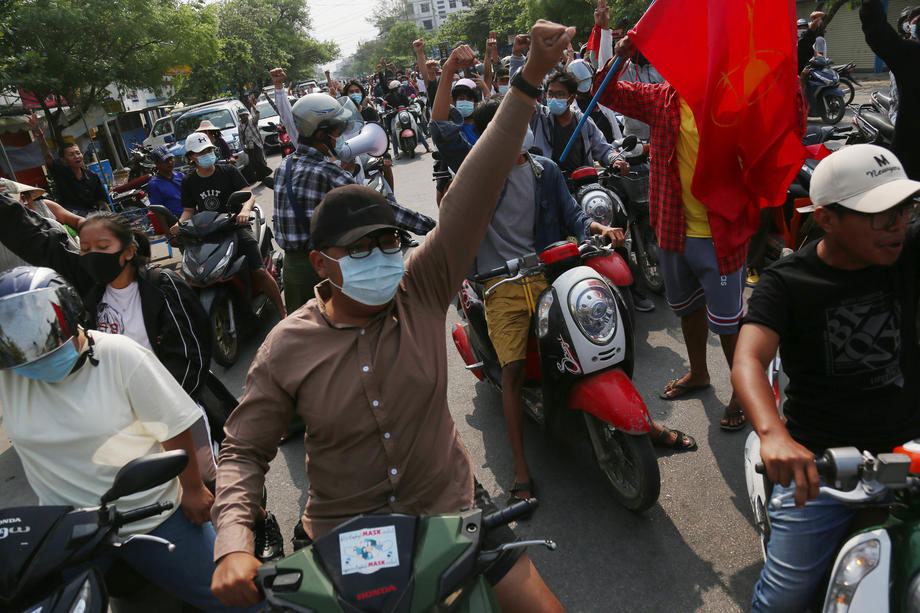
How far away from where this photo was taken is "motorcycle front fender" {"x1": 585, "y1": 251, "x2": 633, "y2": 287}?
369cm

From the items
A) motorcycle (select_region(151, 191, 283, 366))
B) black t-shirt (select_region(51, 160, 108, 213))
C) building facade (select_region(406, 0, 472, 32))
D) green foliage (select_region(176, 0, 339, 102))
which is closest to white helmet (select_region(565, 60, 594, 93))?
motorcycle (select_region(151, 191, 283, 366))

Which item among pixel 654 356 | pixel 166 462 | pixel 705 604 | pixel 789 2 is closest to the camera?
pixel 166 462

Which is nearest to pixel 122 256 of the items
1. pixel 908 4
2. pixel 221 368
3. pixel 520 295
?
pixel 520 295

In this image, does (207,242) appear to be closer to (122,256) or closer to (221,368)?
(221,368)

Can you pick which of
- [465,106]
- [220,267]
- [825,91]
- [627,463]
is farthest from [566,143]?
[825,91]

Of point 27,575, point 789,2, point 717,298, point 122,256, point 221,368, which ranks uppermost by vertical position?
point 789,2

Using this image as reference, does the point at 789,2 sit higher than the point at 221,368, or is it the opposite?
the point at 789,2

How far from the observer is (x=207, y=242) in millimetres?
5820

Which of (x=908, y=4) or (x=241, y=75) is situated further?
(x=241, y=75)

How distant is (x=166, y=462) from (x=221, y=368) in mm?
4396

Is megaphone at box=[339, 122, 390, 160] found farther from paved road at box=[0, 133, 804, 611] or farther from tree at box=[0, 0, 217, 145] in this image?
tree at box=[0, 0, 217, 145]

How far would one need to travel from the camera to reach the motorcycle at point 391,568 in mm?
1440

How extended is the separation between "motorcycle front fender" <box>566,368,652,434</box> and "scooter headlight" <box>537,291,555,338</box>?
0.31 metres

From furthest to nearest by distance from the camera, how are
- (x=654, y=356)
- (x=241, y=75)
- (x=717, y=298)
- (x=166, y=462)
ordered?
(x=241, y=75) → (x=654, y=356) → (x=717, y=298) → (x=166, y=462)
